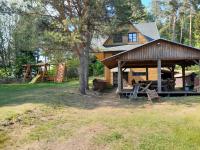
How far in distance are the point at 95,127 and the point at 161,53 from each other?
12.1 m

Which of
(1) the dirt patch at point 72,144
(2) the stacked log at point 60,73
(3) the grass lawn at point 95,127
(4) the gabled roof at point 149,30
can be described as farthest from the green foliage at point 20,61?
(1) the dirt patch at point 72,144

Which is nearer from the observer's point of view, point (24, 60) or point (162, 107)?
point (162, 107)

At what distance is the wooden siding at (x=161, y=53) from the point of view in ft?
73.6

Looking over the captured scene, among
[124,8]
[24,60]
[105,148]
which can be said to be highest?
[124,8]

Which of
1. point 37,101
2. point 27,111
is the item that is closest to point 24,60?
point 37,101

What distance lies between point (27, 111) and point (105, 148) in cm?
511

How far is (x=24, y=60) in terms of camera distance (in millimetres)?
41406

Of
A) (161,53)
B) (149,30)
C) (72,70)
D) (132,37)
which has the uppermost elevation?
(149,30)

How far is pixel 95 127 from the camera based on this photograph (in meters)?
12.0

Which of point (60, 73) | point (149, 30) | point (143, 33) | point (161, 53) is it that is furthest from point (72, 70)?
point (161, 53)

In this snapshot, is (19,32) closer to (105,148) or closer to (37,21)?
(37,21)

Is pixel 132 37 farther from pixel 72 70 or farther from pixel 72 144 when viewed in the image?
pixel 72 144

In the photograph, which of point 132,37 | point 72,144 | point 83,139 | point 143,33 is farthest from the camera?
point 143,33

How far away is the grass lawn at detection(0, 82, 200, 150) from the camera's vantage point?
10.2 meters
